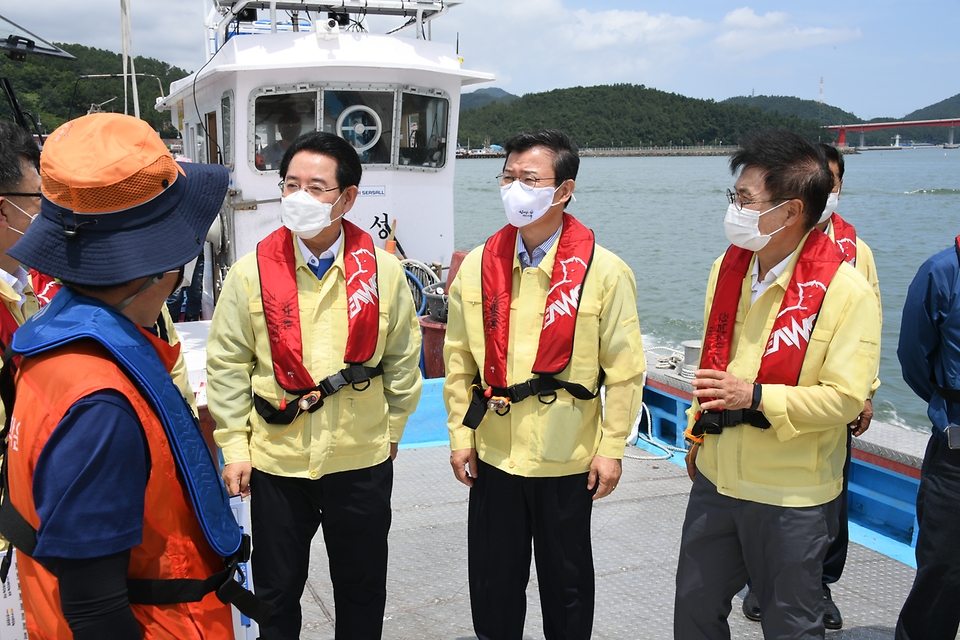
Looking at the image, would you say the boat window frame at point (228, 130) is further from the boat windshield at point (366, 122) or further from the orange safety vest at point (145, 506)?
the orange safety vest at point (145, 506)

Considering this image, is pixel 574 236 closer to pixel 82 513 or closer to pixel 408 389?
pixel 408 389

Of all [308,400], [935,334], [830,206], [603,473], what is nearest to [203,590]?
[308,400]

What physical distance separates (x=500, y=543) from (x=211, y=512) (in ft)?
4.85

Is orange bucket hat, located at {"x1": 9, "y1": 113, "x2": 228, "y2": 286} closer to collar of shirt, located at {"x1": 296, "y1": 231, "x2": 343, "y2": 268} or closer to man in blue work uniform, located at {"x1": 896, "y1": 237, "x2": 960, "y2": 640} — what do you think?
collar of shirt, located at {"x1": 296, "y1": 231, "x2": 343, "y2": 268}

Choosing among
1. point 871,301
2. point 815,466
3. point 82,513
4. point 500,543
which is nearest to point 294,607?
point 500,543

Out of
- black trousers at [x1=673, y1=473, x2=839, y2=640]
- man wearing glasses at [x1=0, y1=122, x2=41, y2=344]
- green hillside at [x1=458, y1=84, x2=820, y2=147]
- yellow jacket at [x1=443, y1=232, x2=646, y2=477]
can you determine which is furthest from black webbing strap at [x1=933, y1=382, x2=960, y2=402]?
green hillside at [x1=458, y1=84, x2=820, y2=147]

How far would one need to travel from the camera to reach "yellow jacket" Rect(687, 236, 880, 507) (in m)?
2.23

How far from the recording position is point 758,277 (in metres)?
2.53

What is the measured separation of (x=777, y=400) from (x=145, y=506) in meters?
1.71

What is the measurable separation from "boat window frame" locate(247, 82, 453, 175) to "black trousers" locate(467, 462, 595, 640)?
17.7 feet

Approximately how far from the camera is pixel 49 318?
4.42ft

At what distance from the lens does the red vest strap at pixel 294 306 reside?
2.54 meters

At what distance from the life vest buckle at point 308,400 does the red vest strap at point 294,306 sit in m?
0.03

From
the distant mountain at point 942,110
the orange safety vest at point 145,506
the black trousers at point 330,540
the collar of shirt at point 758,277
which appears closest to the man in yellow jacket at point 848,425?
the collar of shirt at point 758,277
